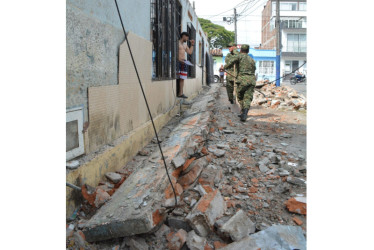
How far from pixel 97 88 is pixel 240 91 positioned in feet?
15.5

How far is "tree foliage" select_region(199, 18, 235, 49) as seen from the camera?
142ft

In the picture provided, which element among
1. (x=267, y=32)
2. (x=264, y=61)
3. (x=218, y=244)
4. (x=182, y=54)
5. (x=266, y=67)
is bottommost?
(x=218, y=244)

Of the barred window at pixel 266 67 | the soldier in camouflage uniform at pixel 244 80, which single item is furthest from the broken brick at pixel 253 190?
the barred window at pixel 266 67

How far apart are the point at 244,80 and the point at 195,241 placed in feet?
17.7

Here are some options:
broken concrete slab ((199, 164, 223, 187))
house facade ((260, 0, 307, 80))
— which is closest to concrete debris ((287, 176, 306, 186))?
broken concrete slab ((199, 164, 223, 187))

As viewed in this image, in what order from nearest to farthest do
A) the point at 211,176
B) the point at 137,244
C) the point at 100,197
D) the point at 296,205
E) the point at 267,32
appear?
the point at 137,244, the point at 100,197, the point at 296,205, the point at 211,176, the point at 267,32

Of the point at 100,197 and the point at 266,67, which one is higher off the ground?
the point at 266,67

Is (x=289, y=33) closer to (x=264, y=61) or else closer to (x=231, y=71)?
(x=264, y=61)

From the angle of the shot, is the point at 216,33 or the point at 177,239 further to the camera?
the point at 216,33

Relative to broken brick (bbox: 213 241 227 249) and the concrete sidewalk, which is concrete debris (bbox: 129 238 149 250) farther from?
broken brick (bbox: 213 241 227 249)

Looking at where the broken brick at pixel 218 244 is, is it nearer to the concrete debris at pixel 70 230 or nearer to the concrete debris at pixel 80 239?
the concrete debris at pixel 80 239

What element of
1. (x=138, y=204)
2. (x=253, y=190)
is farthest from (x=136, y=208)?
(x=253, y=190)

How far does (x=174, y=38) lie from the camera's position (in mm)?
6680

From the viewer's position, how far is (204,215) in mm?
2152
